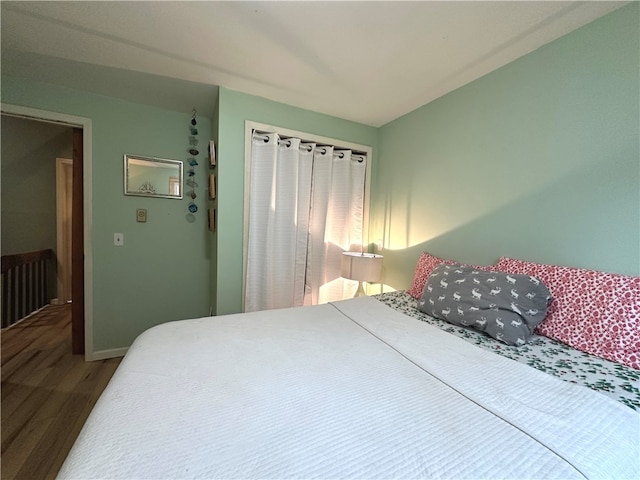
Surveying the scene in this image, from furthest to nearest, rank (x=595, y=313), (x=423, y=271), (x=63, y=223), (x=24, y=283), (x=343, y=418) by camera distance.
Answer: (x=63, y=223)
(x=24, y=283)
(x=423, y=271)
(x=595, y=313)
(x=343, y=418)

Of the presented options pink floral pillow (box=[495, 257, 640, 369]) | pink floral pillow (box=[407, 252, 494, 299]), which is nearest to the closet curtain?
pink floral pillow (box=[407, 252, 494, 299])

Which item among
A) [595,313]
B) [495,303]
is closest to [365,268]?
[495,303]

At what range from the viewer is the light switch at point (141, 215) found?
2.15 meters

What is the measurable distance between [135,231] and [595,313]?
308 centimetres

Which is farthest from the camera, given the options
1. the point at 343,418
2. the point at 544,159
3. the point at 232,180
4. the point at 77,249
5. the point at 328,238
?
the point at 328,238

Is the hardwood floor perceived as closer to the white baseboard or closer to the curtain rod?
the white baseboard

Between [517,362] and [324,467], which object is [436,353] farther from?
[324,467]

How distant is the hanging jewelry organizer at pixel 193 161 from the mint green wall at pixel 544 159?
207 cm

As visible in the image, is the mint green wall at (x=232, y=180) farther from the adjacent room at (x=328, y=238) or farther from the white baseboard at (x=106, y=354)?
the white baseboard at (x=106, y=354)

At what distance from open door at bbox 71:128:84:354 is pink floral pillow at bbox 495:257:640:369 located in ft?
10.7

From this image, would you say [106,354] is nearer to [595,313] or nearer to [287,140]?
[287,140]

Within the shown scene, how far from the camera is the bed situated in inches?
19.8

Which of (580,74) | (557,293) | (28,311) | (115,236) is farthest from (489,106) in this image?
(28,311)

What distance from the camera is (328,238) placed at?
2.41m
